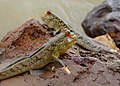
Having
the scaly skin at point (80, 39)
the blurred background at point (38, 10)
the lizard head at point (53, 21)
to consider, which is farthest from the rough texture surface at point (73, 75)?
the blurred background at point (38, 10)

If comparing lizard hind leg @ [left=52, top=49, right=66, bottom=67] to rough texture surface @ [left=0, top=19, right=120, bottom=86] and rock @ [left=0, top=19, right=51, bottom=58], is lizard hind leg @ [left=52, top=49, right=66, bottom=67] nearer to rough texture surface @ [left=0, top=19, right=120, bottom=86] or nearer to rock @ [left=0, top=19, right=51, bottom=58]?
rough texture surface @ [left=0, top=19, right=120, bottom=86]

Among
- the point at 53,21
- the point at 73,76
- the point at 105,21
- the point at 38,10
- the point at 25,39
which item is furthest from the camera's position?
the point at 38,10

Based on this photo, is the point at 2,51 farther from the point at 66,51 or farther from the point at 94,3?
the point at 94,3

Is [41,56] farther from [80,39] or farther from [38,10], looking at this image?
[38,10]

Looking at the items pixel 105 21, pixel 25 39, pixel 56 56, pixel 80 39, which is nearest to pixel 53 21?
pixel 80 39

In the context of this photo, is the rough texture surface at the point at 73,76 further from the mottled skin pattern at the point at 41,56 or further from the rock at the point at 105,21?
the rock at the point at 105,21

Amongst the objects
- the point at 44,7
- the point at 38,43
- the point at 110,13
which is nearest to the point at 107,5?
the point at 110,13
